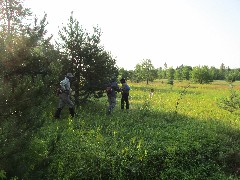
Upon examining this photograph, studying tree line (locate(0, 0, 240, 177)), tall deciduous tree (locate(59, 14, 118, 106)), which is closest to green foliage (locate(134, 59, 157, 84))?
tall deciduous tree (locate(59, 14, 118, 106))

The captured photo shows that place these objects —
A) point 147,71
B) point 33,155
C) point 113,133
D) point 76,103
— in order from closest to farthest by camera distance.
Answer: point 33,155, point 113,133, point 76,103, point 147,71

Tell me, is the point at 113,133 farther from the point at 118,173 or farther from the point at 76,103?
the point at 76,103

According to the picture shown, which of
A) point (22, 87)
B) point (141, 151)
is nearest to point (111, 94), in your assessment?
point (141, 151)

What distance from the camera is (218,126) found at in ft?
40.6

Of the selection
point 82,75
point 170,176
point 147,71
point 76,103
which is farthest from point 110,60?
point 147,71

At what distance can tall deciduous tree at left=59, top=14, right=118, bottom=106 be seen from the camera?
49.7 feet

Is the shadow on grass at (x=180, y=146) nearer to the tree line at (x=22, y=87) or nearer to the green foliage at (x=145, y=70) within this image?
the tree line at (x=22, y=87)

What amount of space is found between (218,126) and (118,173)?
6967 millimetres

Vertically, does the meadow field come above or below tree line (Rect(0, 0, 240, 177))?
below

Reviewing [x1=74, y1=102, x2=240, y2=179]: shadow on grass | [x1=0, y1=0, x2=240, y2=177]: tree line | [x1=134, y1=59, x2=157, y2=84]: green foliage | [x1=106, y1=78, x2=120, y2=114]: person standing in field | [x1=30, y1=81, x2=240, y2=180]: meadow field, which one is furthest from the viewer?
[x1=134, y1=59, x2=157, y2=84]: green foliage

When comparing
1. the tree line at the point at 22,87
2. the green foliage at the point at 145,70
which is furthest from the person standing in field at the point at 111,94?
the green foliage at the point at 145,70

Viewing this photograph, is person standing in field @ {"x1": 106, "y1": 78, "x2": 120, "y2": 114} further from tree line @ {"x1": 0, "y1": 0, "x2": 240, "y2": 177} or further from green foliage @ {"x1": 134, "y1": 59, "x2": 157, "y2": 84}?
green foliage @ {"x1": 134, "y1": 59, "x2": 157, "y2": 84}

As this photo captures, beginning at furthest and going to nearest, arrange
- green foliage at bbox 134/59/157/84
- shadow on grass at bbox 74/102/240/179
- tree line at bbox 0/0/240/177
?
1. green foliage at bbox 134/59/157/84
2. shadow on grass at bbox 74/102/240/179
3. tree line at bbox 0/0/240/177

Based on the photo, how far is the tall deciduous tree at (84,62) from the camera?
1514 centimetres
